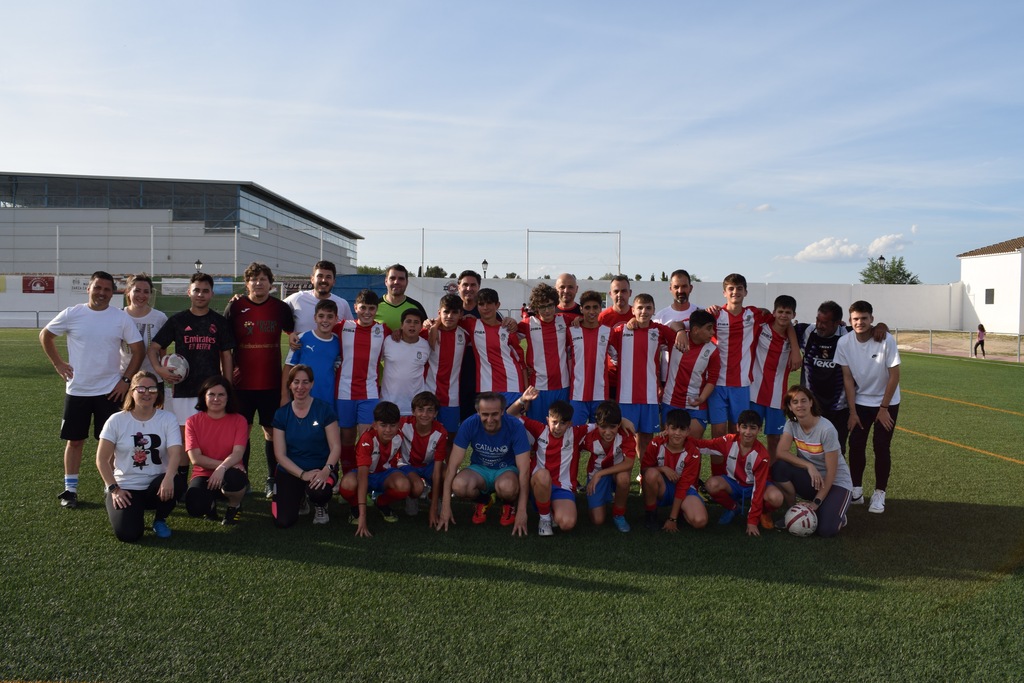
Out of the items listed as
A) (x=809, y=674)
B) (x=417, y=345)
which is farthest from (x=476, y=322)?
A: (x=809, y=674)

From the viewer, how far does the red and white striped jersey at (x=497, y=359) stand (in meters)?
5.28

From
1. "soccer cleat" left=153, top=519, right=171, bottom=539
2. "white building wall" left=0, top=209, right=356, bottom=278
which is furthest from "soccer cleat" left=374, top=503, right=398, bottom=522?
"white building wall" left=0, top=209, right=356, bottom=278

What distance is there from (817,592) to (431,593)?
76.7 inches

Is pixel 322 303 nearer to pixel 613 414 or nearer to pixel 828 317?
pixel 613 414

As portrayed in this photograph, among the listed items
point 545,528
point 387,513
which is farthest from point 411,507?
point 545,528

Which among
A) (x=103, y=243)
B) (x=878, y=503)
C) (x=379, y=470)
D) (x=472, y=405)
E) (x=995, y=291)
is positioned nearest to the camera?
(x=379, y=470)

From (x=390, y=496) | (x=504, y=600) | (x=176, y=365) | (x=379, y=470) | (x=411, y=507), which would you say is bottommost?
(x=504, y=600)

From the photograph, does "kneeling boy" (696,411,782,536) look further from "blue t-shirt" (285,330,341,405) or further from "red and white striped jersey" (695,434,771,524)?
"blue t-shirt" (285,330,341,405)

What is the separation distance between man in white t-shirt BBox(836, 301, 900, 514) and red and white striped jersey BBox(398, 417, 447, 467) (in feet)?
9.87

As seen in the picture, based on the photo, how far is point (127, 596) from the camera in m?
3.39

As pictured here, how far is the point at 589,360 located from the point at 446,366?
3.55 feet

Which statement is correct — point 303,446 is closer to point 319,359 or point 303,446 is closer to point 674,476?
point 319,359

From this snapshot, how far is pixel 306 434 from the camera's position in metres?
4.65

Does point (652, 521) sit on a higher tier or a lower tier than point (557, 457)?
lower
